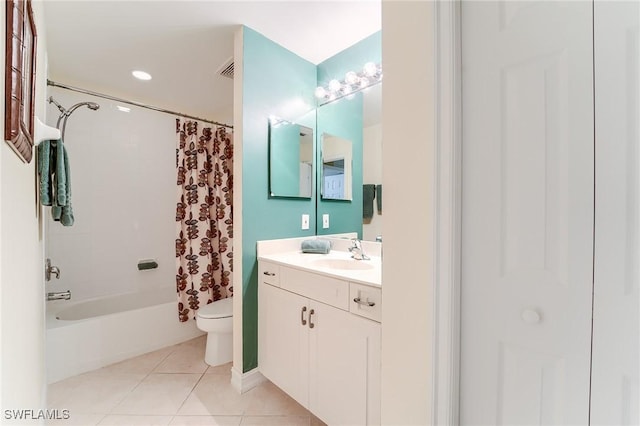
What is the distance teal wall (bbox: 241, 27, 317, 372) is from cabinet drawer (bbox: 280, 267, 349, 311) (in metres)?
0.34

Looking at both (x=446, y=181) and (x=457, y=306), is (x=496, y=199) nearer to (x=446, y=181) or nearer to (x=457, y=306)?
(x=446, y=181)

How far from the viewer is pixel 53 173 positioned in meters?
1.21

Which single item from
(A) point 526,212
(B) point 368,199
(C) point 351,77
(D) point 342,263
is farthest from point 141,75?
(A) point 526,212

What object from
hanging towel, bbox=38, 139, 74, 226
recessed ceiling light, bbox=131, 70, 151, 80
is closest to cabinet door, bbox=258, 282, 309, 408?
hanging towel, bbox=38, 139, 74, 226

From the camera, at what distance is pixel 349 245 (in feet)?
6.21

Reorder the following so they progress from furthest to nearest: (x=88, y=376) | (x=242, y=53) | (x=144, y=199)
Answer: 1. (x=144, y=199)
2. (x=88, y=376)
3. (x=242, y=53)

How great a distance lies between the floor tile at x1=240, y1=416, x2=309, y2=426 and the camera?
1.40 meters

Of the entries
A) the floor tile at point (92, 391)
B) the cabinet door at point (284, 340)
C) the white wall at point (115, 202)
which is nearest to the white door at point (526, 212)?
the cabinet door at point (284, 340)

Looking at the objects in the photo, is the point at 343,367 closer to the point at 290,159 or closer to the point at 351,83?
the point at 290,159

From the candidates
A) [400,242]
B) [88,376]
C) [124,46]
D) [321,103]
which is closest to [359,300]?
[400,242]

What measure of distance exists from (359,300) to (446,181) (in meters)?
0.65

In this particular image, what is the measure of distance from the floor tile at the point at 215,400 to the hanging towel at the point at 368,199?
139cm

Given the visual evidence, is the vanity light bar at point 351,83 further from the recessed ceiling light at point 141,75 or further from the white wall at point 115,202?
the white wall at point 115,202

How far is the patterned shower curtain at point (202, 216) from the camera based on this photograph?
2350 millimetres
